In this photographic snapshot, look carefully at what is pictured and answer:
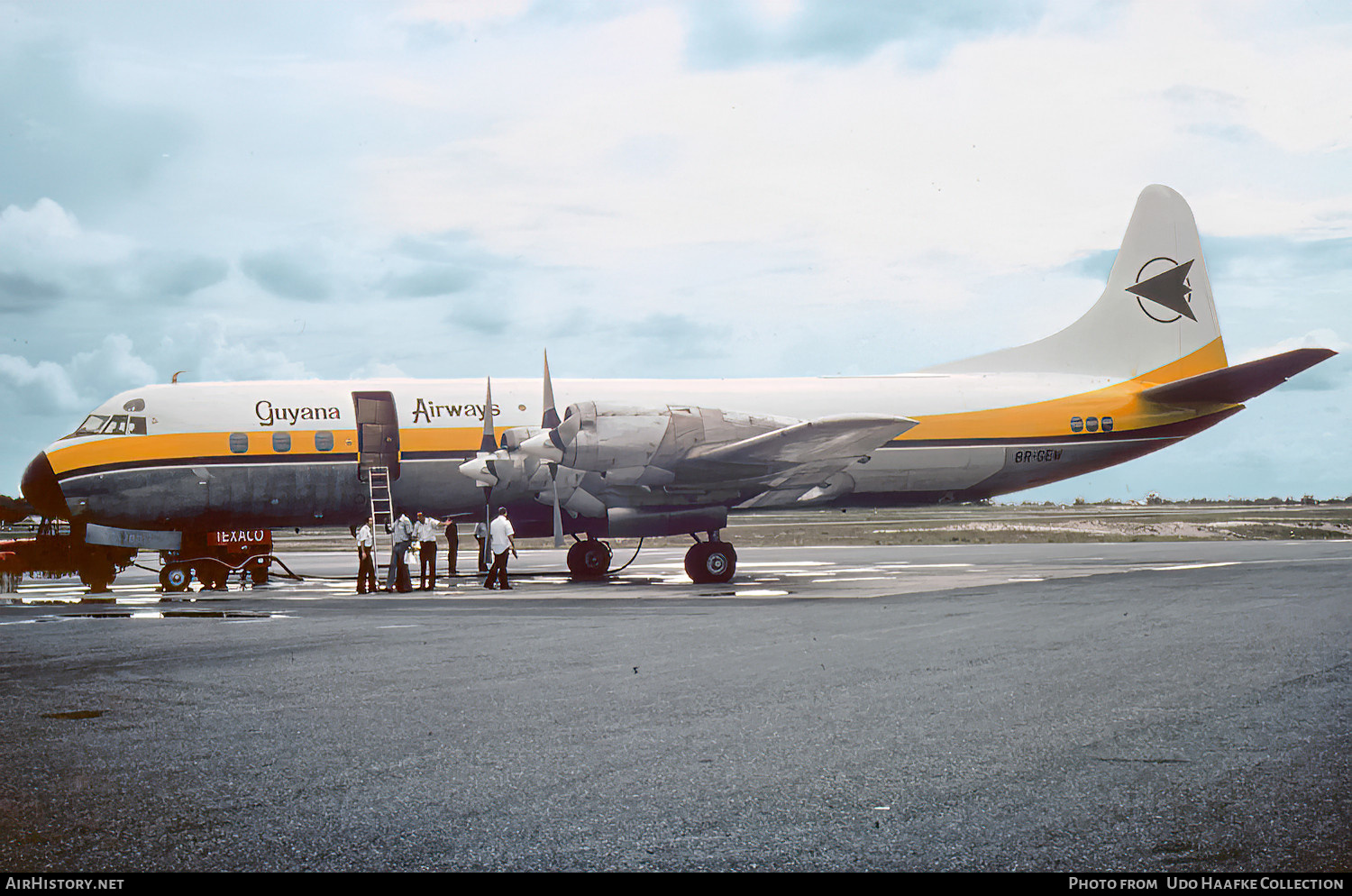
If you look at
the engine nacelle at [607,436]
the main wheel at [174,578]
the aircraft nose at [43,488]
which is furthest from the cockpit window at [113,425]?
the engine nacelle at [607,436]

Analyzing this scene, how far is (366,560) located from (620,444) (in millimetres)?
6659

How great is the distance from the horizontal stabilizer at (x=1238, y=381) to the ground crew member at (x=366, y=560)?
22030 mm

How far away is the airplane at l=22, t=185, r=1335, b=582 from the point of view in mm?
22969

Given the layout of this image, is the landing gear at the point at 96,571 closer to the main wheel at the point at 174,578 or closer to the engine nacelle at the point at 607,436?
the main wheel at the point at 174,578

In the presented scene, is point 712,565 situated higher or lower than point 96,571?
lower

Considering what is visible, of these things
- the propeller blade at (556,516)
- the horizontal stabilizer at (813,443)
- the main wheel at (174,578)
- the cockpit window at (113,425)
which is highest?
the cockpit window at (113,425)

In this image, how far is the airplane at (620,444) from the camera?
23.0 metres

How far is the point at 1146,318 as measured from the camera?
1228 inches

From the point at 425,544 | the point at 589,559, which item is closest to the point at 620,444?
the point at 589,559

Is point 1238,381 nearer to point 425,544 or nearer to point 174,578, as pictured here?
point 425,544

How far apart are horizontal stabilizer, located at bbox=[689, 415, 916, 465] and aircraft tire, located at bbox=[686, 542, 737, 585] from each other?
2.53 metres

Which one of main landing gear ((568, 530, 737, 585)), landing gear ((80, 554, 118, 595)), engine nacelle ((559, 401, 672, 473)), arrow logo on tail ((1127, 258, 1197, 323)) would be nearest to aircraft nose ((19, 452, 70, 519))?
landing gear ((80, 554, 118, 595))

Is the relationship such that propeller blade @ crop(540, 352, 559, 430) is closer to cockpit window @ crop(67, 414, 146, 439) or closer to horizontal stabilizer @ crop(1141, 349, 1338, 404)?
cockpit window @ crop(67, 414, 146, 439)
